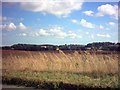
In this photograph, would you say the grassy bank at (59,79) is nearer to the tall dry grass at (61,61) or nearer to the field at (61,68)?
the field at (61,68)

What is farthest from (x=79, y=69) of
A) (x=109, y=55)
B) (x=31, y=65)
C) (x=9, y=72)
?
(x=9, y=72)

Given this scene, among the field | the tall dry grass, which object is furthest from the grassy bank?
the tall dry grass

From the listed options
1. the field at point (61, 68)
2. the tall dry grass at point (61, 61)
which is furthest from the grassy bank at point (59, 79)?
the tall dry grass at point (61, 61)

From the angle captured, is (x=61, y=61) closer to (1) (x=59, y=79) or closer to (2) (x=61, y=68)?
(2) (x=61, y=68)

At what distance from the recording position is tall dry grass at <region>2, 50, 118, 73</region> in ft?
29.9

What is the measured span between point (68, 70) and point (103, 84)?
1.99 meters

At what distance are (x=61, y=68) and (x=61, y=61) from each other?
0.29 meters

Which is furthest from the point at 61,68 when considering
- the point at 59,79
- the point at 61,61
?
the point at 59,79

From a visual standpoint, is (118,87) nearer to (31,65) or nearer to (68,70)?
(68,70)

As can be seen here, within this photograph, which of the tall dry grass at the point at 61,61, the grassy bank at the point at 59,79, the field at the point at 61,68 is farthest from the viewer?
the tall dry grass at the point at 61,61

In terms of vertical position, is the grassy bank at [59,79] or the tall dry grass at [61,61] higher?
the tall dry grass at [61,61]

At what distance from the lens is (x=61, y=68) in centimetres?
948

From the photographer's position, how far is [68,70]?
30.7ft

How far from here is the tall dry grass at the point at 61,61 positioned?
910cm
